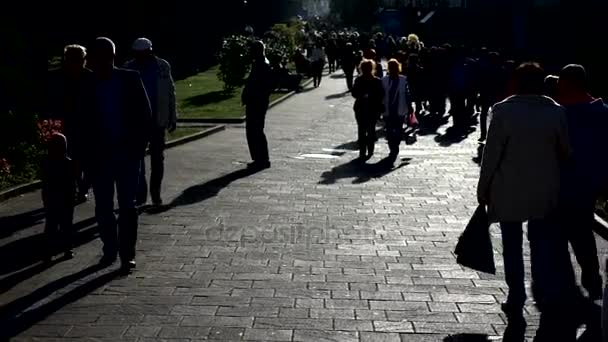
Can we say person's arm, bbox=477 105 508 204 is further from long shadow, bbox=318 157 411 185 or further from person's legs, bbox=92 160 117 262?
long shadow, bbox=318 157 411 185

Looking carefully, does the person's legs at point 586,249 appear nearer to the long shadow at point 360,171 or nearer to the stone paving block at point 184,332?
Answer: the stone paving block at point 184,332

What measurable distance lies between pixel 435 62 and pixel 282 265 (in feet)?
49.1

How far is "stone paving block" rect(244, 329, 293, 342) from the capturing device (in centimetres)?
577

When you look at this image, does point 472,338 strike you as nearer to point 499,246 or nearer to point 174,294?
point 174,294

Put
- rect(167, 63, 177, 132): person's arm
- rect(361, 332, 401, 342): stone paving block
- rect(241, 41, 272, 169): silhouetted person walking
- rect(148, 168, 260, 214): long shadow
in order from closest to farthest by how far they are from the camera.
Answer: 1. rect(361, 332, 401, 342): stone paving block
2. rect(167, 63, 177, 132): person's arm
3. rect(148, 168, 260, 214): long shadow
4. rect(241, 41, 272, 169): silhouetted person walking

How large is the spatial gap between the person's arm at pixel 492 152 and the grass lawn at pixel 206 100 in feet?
53.2

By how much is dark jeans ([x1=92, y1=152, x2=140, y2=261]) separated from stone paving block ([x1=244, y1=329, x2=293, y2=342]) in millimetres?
1923

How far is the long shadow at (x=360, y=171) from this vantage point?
13078mm

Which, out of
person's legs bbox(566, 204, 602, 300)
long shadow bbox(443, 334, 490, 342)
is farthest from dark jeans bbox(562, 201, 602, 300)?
long shadow bbox(443, 334, 490, 342)

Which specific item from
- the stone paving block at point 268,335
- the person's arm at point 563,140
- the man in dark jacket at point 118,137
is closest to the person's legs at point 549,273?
the person's arm at point 563,140

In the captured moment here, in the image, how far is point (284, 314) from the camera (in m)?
6.33

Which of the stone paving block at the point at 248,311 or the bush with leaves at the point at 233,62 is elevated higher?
the stone paving block at the point at 248,311

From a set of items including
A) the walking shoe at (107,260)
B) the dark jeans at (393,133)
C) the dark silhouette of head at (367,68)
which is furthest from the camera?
the dark silhouette of head at (367,68)

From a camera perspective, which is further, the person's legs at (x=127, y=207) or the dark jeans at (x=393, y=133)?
the dark jeans at (x=393, y=133)
